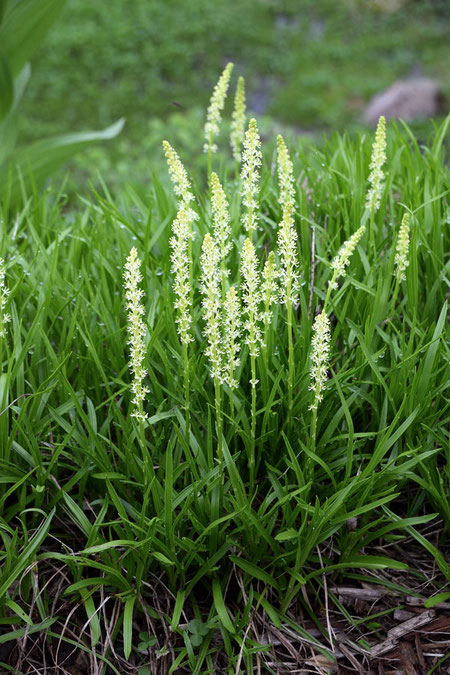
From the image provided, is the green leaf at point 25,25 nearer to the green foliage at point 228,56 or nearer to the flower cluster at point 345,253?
the flower cluster at point 345,253

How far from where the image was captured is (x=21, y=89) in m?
3.16

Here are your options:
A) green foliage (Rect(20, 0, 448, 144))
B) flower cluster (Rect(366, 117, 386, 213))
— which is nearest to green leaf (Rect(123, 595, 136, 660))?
flower cluster (Rect(366, 117, 386, 213))

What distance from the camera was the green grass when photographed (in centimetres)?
148

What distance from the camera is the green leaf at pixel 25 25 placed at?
2.89 meters

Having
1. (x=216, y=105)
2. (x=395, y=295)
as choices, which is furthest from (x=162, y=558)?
→ (x=216, y=105)

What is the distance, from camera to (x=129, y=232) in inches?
87.0

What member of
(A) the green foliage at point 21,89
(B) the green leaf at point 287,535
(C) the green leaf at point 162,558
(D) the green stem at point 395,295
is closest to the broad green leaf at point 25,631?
(C) the green leaf at point 162,558

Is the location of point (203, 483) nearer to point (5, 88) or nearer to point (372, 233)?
point (372, 233)

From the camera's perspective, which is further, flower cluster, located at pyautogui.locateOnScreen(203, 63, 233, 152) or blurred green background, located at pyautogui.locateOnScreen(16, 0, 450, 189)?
blurred green background, located at pyautogui.locateOnScreen(16, 0, 450, 189)

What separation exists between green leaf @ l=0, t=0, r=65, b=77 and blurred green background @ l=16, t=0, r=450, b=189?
5.05m

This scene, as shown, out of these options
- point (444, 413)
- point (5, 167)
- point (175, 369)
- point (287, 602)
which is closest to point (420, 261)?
point (444, 413)

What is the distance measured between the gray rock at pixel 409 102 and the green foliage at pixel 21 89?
6.34m

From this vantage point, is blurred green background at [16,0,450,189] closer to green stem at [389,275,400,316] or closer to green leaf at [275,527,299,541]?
green stem at [389,275,400,316]

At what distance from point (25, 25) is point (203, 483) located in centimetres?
238
